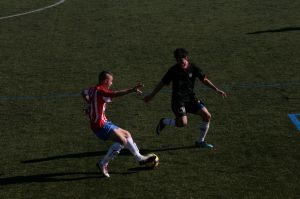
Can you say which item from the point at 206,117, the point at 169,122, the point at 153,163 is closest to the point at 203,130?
the point at 206,117

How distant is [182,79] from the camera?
13930 millimetres

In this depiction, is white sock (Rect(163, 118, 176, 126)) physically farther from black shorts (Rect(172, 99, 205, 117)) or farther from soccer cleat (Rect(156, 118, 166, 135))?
black shorts (Rect(172, 99, 205, 117))

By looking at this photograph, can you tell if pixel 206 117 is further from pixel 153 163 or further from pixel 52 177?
pixel 52 177

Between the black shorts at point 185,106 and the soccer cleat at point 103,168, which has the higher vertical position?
A: the black shorts at point 185,106

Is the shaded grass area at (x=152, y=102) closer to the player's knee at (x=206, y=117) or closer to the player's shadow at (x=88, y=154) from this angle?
the player's shadow at (x=88, y=154)

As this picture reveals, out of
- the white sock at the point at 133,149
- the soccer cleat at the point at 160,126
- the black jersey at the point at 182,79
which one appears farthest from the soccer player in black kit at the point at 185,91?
the white sock at the point at 133,149

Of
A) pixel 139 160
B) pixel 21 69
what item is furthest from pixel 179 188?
pixel 21 69

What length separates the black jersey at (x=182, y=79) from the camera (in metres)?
13.9

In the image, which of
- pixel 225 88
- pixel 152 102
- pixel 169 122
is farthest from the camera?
pixel 225 88

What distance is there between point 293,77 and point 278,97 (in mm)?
1784

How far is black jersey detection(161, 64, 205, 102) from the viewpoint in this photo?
13.9 metres

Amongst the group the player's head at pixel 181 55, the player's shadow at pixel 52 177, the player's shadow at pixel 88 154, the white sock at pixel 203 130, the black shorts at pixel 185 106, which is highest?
the player's head at pixel 181 55

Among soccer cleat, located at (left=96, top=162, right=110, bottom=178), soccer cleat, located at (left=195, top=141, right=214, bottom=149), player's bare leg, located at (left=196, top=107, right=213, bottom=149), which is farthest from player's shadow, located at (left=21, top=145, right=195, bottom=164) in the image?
soccer cleat, located at (left=96, top=162, right=110, bottom=178)

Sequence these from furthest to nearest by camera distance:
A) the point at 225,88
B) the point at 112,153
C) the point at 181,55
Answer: the point at 225,88 → the point at 181,55 → the point at 112,153
